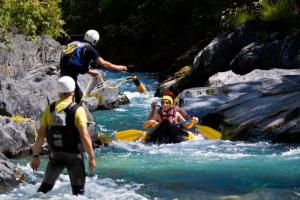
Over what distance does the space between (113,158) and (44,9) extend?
9421mm

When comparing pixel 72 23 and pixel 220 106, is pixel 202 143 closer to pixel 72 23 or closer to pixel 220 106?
pixel 220 106

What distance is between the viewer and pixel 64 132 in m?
6.51

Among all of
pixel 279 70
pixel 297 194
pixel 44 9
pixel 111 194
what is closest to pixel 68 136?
pixel 111 194

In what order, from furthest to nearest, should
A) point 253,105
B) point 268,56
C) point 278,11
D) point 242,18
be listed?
point 242,18 → point 278,11 → point 268,56 → point 253,105

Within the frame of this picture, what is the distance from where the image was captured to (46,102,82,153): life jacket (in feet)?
21.2

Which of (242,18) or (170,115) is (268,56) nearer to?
(242,18)

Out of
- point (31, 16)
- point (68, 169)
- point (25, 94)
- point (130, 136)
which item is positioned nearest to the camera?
point (68, 169)

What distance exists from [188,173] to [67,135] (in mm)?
3214

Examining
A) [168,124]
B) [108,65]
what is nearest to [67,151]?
[108,65]

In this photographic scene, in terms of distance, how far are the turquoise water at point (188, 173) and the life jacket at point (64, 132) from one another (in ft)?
2.70

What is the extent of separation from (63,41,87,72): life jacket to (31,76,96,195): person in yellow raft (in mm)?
2806

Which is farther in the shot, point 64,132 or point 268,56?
point 268,56

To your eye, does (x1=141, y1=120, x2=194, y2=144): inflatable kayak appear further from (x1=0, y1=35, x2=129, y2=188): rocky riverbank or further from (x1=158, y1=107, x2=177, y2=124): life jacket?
(x1=0, y1=35, x2=129, y2=188): rocky riverbank

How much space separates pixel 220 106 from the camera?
14.1m
